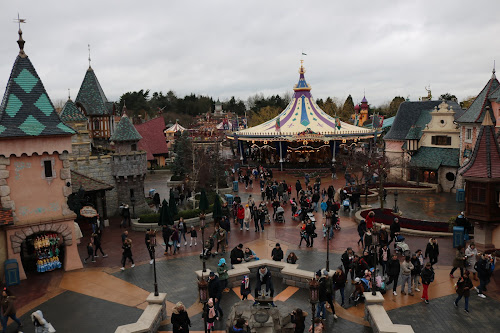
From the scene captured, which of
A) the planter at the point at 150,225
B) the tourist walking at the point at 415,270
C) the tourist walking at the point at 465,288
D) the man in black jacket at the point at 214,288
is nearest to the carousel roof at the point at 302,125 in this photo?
the planter at the point at 150,225

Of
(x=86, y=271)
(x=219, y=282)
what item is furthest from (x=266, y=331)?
(x=86, y=271)

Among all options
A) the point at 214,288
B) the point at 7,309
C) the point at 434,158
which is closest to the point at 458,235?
the point at 214,288

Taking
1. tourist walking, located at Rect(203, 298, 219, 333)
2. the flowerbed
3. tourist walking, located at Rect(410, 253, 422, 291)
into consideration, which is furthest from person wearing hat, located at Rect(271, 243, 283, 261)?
the flowerbed

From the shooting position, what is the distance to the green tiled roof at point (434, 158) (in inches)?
1127

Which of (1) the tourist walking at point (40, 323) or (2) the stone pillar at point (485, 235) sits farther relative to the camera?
(2) the stone pillar at point (485, 235)

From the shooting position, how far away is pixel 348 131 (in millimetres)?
40469

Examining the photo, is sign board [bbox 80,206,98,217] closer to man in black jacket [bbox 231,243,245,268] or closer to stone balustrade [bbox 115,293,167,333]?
man in black jacket [bbox 231,243,245,268]

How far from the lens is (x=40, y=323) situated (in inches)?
388

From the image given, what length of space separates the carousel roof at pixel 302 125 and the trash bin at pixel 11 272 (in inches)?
1135

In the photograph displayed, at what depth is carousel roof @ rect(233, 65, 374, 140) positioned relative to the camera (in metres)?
40.1

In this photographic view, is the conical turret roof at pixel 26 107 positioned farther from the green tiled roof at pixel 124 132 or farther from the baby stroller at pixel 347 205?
the baby stroller at pixel 347 205

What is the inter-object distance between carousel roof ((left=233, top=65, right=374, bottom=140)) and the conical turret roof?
2672cm

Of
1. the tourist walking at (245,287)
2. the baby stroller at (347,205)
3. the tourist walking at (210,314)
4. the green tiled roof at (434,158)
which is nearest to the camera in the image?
the tourist walking at (210,314)

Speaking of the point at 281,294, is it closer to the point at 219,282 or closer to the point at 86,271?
the point at 219,282
